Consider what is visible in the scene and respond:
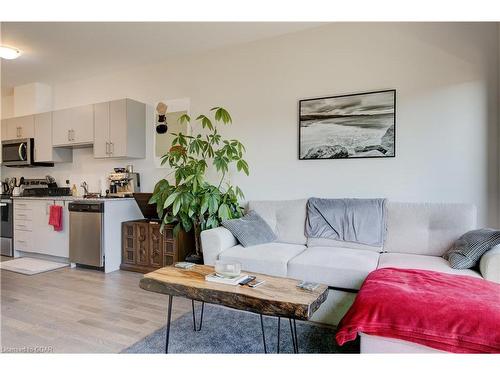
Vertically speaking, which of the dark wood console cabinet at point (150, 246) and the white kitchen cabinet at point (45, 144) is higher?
the white kitchen cabinet at point (45, 144)

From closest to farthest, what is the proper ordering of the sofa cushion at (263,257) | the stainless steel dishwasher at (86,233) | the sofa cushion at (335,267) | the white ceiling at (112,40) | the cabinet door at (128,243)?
the sofa cushion at (335,267), the sofa cushion at (263,257), the white ceiling at (112,40), the stainless steel dishwasher at (86,233), the cabinet door at (128,243)

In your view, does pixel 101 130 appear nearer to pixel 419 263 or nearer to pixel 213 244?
pixel 213 244

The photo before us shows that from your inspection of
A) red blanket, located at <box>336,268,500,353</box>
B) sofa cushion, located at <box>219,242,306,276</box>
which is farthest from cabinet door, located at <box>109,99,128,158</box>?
red blanket, located at <box>336,268,500,353</box>

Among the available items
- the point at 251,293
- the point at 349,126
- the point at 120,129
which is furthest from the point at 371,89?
the point at 120,129

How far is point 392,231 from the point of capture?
105 inches

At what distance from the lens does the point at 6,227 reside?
4.45 meters

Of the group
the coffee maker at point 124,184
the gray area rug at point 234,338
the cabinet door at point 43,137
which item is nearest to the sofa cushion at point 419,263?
the gray area rug at point 234,338

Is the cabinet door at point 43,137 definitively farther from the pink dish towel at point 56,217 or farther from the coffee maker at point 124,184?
the coffee maker at point 124,184

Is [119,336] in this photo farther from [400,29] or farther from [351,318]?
[400,29]

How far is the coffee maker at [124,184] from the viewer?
416cm

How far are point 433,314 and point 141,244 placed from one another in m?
3.09

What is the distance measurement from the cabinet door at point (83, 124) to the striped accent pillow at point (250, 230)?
101 inches

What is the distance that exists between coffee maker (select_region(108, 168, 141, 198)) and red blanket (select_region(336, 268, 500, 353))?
334cm

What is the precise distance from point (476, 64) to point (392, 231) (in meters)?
1.58
